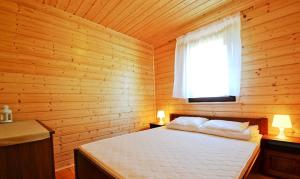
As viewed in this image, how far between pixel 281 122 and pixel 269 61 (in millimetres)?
844

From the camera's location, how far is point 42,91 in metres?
2.36

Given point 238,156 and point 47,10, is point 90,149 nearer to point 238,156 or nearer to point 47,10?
point 238,156

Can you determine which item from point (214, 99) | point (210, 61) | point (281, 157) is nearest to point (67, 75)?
point (210, 61)

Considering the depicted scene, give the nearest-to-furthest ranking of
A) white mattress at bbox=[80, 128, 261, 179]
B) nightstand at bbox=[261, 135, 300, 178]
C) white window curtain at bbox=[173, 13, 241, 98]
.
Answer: white mattress at bbox=[80, 128, 261, 179] < nightstand at bbox=[261, 135, 300, 178] < white window curtain at bbox=[173, 13, 241, 98]

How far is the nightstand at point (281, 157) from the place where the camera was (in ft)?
6.22

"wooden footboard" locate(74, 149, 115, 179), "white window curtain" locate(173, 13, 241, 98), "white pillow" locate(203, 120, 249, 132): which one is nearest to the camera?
"wooden footboard" locate(74, 149, 115, 179)

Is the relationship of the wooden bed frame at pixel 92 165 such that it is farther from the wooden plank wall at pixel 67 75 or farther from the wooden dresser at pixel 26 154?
the wooden plank wall at pixel 67 75

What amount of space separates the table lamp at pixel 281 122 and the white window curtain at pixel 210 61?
1.95 ft

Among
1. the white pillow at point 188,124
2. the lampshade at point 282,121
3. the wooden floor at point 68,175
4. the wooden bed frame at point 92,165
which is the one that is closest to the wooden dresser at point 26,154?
the wooden bed frame at point 92,165

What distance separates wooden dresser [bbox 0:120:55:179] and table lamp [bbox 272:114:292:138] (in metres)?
2.68

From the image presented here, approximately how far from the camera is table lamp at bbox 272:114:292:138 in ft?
6.76

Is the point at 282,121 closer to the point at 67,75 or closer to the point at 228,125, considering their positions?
the point at 228,125


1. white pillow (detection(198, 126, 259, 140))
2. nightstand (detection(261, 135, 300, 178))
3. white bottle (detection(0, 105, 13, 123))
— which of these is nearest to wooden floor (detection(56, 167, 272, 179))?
nightstand (detection(261, 135, 300, 178))

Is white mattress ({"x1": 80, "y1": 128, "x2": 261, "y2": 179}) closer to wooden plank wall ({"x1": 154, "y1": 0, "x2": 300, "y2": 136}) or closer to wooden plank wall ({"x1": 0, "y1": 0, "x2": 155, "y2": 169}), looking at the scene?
wooden plank wall ({"x1": 154, "y1": 0, "x2": 300, "y2": 136})
